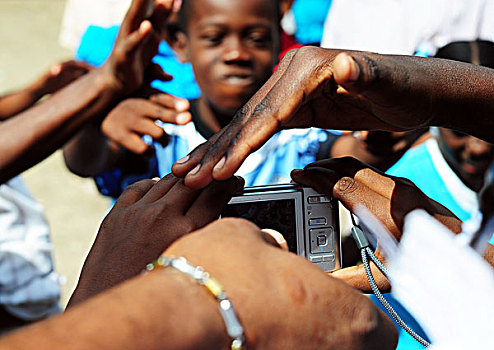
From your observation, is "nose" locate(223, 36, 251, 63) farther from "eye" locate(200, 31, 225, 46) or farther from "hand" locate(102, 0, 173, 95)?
"hand" locate(102, 0, 173, 95)

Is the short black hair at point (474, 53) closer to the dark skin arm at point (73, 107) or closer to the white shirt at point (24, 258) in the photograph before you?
the dark skin arm at point (73, 107)

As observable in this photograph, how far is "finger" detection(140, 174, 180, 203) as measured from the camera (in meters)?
0.80

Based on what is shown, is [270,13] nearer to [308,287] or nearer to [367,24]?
[367,24]

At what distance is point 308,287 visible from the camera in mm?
571

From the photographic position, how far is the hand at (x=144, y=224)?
704 millimetres

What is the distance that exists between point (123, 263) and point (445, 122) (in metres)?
0.52

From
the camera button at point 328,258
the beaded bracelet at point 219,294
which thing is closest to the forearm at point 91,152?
the camera button at point 328,258

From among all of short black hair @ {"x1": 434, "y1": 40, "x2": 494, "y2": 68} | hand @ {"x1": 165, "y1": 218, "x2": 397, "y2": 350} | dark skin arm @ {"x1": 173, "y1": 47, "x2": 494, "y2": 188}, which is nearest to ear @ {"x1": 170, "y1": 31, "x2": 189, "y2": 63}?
short black hair @ {"x1": 434, "y1": 40, "x2": 494, "y2": 68}

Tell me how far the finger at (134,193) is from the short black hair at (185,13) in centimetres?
97

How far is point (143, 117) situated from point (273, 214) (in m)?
0.51

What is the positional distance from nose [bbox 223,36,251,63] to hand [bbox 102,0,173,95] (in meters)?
0.27

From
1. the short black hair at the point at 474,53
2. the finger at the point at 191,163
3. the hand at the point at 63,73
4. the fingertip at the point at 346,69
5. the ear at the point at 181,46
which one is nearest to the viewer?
the fingertip at the point at 346,69

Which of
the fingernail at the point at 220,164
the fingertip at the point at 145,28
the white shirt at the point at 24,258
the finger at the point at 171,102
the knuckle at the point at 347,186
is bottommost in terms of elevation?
the white shirt at the point at 24,258

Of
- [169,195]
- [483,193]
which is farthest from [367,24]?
[169,195]
